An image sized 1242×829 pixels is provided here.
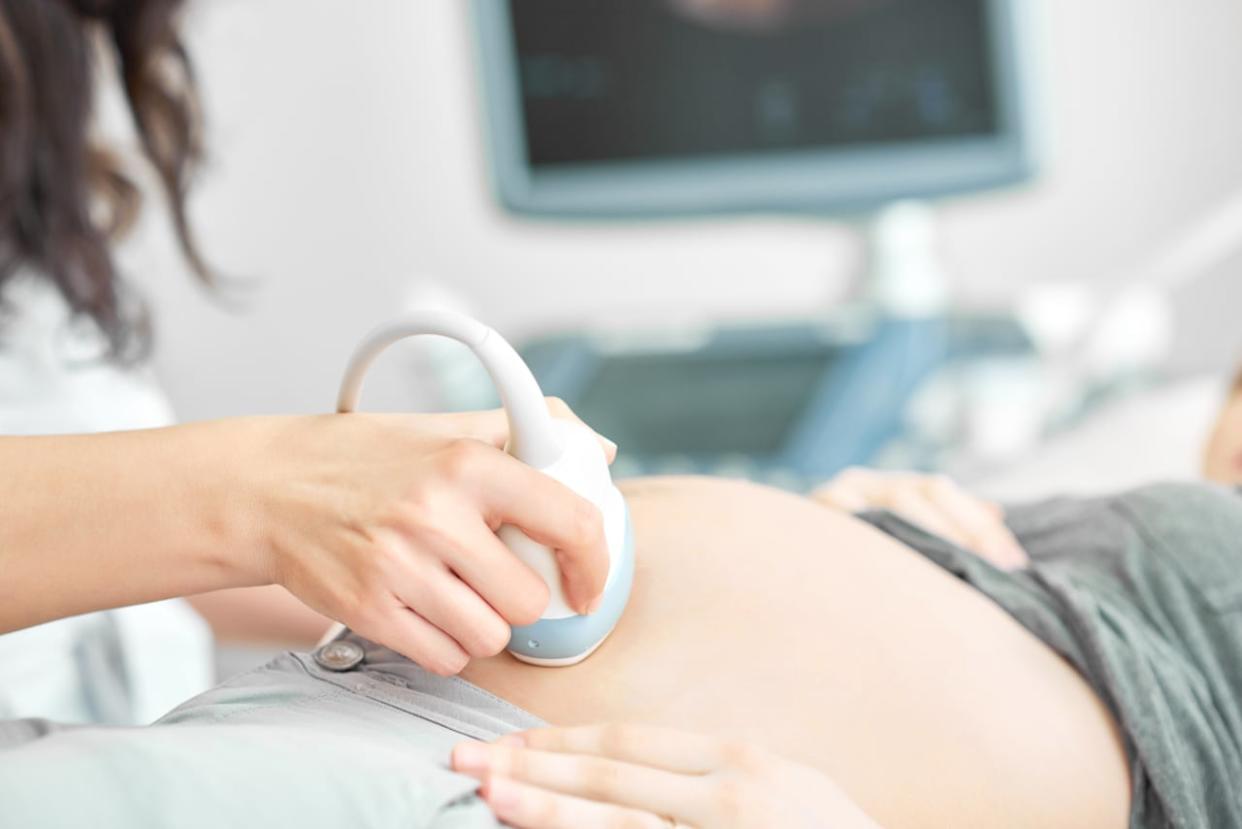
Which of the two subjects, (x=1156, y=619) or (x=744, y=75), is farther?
(x=744, y=75)

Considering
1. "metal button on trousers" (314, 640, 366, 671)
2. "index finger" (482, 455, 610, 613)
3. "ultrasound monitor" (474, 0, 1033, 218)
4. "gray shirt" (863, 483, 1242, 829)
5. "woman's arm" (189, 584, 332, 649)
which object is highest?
"ultrasound monitor" (474, 0, 1033, 218)

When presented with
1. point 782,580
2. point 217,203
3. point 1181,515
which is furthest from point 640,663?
point 217,203

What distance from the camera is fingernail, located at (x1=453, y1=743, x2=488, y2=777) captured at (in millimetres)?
433

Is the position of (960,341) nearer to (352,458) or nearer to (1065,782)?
(1065,782)

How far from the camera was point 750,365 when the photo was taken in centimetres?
165

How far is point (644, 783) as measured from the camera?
43 centimetres

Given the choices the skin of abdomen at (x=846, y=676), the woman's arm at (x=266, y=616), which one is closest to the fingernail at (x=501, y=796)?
the skin of abdomen at (x=846, y=676)

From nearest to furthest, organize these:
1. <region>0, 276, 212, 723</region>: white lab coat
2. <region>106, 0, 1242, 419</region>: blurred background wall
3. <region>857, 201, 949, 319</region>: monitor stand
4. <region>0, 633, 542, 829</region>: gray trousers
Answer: <region>0, 633, 542, 829</region>: gray trousers
<region>0, 276, 212, 723</region>: white lab coat
<region>857, 201, 949, 319</region>: monitor stand
<region>106, 0, 1242, 419</region>: blurred background wall

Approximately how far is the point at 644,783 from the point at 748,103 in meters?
1.32

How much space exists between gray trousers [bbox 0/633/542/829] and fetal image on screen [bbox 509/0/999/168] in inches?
49.5

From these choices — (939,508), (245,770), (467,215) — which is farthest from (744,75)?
(245,770)

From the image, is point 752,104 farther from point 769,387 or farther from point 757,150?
point 769,387

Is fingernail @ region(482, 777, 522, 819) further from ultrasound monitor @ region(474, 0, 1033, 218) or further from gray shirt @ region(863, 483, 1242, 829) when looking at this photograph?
ultrasound monitor @ region(474, 0, 1033, 218)

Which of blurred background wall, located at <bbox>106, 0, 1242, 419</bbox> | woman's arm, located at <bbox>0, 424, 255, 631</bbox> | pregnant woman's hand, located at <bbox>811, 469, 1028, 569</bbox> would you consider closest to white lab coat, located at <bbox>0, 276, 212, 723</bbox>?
woman's arm, located at <bbox>0, 424, 255, 631</bbox>
